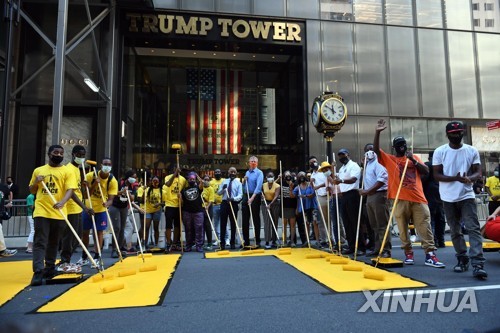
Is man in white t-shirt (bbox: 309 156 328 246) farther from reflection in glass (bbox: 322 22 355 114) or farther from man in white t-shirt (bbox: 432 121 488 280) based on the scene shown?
reflection in glass (bbox: 322 22 355 114)

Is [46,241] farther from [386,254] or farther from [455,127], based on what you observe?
[455,127]

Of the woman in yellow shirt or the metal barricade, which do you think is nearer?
the woman in yellow shirt

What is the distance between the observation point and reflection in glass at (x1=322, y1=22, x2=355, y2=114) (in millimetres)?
15430

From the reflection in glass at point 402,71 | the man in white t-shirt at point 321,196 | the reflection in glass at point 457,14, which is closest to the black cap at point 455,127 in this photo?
the man in white t-shirt at point 321,196

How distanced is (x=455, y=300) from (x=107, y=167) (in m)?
5.67

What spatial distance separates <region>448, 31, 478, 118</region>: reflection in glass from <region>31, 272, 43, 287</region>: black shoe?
1729 centimetres

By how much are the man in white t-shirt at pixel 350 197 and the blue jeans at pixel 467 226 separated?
76.5 inches

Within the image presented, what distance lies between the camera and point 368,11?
634 inches

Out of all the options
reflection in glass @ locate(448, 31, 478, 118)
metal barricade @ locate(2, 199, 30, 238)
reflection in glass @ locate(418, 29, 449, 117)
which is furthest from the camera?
reflection in glass @ locate(448, 31, 478, 118)

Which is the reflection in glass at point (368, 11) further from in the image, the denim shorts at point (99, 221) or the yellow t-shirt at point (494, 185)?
the denim shorts at point (99, 221)

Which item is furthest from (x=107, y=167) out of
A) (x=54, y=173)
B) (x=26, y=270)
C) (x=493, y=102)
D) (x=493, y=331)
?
(x=493, y=102)

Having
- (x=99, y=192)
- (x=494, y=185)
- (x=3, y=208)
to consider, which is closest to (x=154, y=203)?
(x=99, y=192)

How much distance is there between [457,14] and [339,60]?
659cm

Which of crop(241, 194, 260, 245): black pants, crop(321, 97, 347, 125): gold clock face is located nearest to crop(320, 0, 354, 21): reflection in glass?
crop(321, 97, 347, 125): gold clock face
